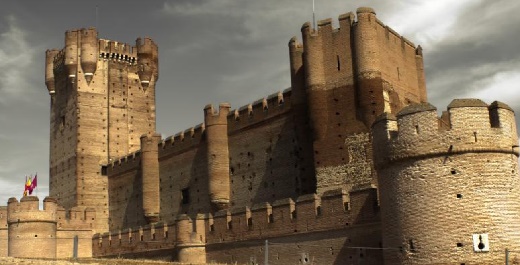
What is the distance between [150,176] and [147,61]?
1103 cm

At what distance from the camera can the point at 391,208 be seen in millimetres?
16625

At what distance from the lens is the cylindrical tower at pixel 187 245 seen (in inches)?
1030

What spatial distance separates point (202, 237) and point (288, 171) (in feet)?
14.5

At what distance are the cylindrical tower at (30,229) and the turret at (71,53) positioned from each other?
37.5 ft

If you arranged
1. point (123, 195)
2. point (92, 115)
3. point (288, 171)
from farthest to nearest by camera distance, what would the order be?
1. point (92, 115)
2. point (123, 195)
3. point (288, 171)

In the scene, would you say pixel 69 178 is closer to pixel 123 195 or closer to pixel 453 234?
pixel 123 195

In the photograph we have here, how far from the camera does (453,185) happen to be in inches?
612

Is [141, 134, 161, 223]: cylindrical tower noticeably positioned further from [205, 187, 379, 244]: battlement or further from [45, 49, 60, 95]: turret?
[45, 49, 60, 95]: turret

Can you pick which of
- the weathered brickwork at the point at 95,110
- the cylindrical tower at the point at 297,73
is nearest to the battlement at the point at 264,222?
the cylindrical tower at the point at 297,73

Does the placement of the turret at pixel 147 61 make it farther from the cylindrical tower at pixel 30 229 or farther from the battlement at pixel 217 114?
the battlement at pixel 217 114

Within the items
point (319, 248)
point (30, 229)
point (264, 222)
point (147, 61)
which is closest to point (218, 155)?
point (264, 222)

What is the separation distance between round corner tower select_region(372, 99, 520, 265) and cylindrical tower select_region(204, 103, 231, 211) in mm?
14539

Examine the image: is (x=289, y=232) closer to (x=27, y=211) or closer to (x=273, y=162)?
(x=273, y=162)

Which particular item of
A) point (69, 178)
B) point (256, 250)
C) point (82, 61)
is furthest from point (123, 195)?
point (256, 250)
